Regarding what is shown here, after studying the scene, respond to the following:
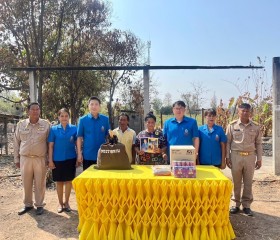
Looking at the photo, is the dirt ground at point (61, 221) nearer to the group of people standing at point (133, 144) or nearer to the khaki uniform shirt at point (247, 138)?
the group of people standing at point (133, 144)

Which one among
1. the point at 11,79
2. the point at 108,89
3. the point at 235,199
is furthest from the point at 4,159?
the point at 235,199

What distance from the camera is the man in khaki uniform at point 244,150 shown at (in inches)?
175

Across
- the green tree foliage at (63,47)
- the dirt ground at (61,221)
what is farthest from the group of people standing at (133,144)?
the green tree foliage at (63,47)

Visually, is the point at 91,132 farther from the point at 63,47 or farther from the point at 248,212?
the point at 63,47

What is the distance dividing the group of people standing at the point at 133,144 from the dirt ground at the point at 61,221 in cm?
19

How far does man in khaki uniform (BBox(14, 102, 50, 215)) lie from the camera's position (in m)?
4.61

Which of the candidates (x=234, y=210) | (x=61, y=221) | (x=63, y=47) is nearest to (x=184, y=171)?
(x=234, y=210)

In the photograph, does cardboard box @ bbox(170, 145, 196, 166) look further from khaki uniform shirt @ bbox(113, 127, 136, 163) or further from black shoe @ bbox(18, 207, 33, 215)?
black shoe @ bbox(18, 207, 33, 215)

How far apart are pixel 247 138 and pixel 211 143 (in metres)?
0.53

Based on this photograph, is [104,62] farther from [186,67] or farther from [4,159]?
[186,67]

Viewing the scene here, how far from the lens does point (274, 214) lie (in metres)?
4.64

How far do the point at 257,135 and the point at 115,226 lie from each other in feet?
8.01

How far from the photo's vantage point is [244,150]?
4.44 m

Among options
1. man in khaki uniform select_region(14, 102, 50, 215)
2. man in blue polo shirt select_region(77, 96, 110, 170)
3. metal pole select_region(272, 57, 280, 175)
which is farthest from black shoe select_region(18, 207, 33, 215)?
metal pole select_region(272, 57, 280, 175)
